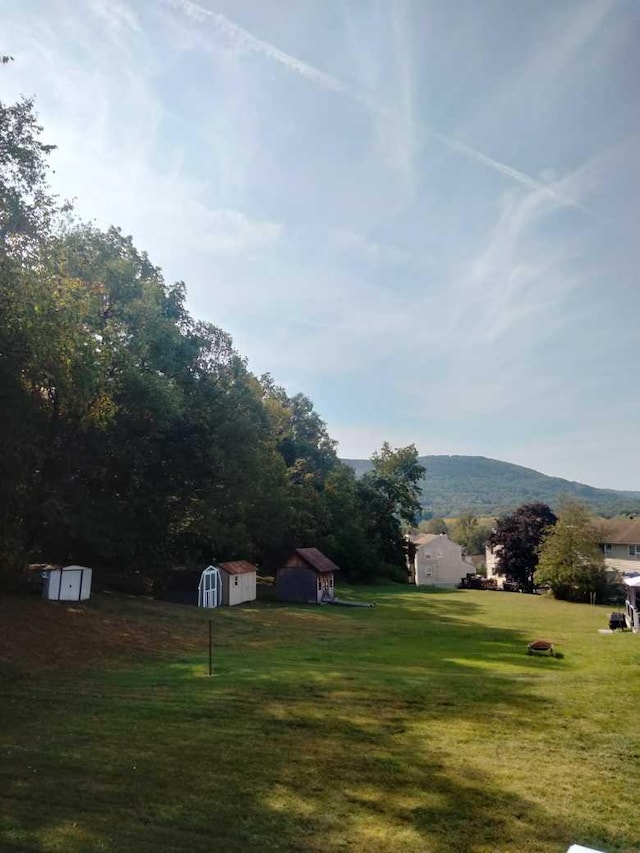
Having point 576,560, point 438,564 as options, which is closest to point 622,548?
point 576,560

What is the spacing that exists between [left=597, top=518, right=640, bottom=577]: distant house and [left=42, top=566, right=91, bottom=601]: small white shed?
46.3 meters

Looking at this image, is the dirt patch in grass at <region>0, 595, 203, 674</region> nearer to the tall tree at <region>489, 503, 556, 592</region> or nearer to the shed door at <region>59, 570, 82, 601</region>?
the shed door at <region>59, 570, 82, 601</region>

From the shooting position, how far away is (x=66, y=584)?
82.6 ft

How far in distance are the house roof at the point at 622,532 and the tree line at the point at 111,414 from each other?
32279 millimetres

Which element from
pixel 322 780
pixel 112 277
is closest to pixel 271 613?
pixel 112 277

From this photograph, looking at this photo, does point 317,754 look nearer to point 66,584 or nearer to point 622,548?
point 66,584

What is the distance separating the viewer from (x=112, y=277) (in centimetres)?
2864

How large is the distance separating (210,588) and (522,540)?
141 ft

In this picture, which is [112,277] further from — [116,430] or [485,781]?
[485,781]

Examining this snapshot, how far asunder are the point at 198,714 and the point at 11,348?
11451mm

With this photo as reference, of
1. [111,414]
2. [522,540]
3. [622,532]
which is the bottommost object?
[522,540]

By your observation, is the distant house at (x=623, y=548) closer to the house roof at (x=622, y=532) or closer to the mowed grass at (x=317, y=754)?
the house roof at (x=622, y=532)

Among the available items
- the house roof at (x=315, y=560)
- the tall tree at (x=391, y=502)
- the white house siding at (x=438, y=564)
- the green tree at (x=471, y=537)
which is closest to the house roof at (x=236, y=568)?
the house roof at (x=315, y=560)

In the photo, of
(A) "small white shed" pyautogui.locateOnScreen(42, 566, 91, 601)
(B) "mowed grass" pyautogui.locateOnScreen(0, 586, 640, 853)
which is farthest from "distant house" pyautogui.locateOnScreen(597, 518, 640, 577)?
(A) "small white shed" pyautogui.locateOnScreen(42, 566, 91, 601)
